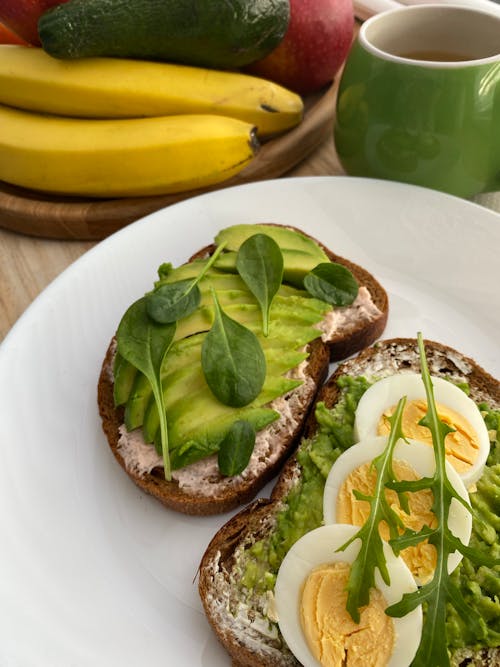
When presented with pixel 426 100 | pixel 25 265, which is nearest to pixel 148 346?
pixel 25 265

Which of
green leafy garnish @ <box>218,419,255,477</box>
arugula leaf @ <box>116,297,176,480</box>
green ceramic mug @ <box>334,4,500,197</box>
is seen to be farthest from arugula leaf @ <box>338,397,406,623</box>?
green ceramic mug @ <box>334,4,500,197</box>

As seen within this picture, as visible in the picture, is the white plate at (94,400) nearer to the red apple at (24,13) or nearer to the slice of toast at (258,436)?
the slice of toast at (258,436)

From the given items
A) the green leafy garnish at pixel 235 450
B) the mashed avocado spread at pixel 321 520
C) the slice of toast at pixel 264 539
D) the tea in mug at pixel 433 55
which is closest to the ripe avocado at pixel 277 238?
the slice of toast at pixel 264 539

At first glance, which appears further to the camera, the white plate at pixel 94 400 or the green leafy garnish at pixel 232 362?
the green leafy garnish at pixel 232 362

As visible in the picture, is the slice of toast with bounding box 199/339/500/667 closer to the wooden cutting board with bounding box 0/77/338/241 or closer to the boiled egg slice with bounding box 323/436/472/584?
the boiled egg slice with bounding box 323/436/472/584

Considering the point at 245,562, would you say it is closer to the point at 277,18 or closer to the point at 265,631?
the point at 265,631

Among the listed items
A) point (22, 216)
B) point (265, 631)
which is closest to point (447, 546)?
point (265, 631)

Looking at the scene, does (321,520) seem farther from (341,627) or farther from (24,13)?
(24,13)
